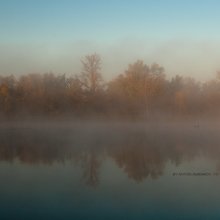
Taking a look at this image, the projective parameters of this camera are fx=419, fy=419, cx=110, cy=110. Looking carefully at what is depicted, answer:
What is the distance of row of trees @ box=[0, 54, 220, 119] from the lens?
Answer: 49.8 meters

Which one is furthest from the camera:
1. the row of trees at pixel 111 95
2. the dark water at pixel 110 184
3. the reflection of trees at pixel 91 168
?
the row of trees at pixel 111 95

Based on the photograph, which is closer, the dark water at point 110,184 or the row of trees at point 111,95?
the dark water at point 110,184

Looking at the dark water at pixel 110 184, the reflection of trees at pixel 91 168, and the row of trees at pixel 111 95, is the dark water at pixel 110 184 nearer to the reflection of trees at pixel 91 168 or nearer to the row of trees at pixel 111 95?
the reflection of trees at pixel 91 168

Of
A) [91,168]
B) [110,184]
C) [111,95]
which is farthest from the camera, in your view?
[111,95]

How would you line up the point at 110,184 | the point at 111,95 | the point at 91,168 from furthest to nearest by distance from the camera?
the point at 111,95, the point at 91,168, the point at 110,184

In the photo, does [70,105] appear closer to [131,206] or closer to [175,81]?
[175,81]

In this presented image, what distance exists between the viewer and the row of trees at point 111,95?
4984cm

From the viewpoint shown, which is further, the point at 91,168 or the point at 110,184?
the point at 91,168

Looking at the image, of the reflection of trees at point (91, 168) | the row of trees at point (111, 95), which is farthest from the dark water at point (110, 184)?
the row of trees at point (111, 95)

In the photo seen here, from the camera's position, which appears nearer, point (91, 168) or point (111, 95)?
point (91, 168)

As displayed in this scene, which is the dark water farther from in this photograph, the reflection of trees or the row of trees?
the row of trees

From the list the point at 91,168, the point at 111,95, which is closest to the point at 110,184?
the point at 91,168

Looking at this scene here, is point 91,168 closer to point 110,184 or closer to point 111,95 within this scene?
point 110,184

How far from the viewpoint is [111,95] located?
50719 mm
